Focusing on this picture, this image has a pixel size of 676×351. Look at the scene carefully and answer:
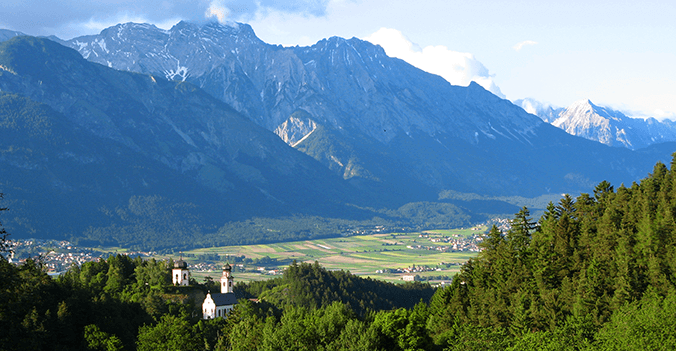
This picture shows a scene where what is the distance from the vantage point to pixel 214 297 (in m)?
160

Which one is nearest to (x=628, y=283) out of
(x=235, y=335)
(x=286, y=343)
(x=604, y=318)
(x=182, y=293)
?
(x=604, y=318)

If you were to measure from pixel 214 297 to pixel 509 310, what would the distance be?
69.7 m

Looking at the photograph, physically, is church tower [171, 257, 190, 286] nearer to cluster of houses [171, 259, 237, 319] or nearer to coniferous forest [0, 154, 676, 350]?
cluster of houses [171, 259, 237, 319]

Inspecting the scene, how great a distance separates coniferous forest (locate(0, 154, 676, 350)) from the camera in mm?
94875

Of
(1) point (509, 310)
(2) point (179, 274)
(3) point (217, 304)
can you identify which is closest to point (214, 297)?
(3) point (217, 304)

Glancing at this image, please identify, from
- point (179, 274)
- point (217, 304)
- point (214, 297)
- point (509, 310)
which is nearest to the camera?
point (509, 310)

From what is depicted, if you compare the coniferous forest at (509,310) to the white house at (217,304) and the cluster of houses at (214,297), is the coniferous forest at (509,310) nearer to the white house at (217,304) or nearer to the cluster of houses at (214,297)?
the white house at (217,304)

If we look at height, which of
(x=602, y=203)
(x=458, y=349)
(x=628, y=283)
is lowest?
(x=458, y=349)

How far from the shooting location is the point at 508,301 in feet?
A: 384

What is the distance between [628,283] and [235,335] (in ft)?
189

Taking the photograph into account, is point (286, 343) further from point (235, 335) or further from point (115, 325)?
point (115, 325)

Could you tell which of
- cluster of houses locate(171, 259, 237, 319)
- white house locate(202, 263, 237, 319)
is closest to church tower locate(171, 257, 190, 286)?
cluster of houses locate(171, 259, 237, 319)

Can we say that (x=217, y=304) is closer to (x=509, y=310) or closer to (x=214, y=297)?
(x=214, y=297)

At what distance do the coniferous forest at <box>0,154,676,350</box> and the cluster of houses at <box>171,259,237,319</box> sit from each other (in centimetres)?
1358
